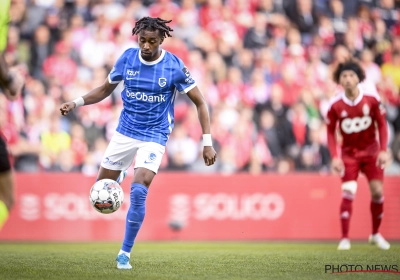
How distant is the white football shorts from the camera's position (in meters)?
8.70

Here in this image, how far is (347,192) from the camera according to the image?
11922mm

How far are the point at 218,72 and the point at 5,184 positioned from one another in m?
10.8

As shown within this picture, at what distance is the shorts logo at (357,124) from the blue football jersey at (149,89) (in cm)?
395

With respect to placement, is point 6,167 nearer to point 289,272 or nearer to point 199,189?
point 289,272

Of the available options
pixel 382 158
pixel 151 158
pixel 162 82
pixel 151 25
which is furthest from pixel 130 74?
pixel 382 158

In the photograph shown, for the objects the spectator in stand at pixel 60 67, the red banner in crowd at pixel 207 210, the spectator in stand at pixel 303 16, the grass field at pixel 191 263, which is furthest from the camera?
the spectator in stand at pixel 303 16

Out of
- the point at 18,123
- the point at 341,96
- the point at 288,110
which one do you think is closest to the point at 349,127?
the point at 341,96

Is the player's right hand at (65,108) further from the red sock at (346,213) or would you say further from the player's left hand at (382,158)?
the red sock at (346,213)

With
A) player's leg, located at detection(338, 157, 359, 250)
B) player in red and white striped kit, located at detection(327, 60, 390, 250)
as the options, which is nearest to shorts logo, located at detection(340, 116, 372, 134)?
player in red and white striped kit, located at detection(327, 60, 390, 250)

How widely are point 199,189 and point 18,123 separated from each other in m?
3.94

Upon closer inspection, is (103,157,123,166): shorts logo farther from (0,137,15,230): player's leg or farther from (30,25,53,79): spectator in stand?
(30,25,53,79): spectator in stand

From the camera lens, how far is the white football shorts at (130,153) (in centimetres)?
870

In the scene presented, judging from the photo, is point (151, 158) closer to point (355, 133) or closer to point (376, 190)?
point (355, 133)

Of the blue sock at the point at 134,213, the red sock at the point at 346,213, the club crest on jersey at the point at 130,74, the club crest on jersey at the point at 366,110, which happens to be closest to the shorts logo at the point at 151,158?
the blue sock at the point at 134,213
